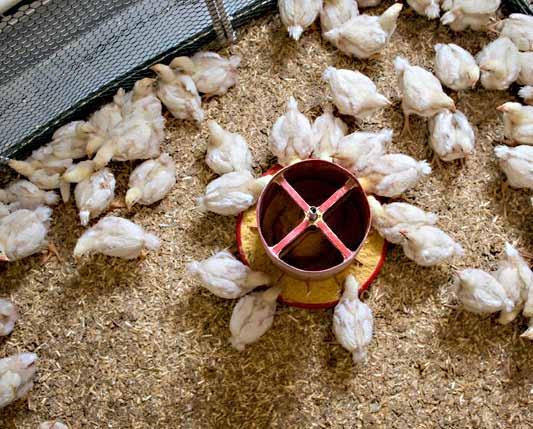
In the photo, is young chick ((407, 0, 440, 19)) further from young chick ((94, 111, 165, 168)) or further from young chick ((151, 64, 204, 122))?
young chick ((94, 111, 165, 168))

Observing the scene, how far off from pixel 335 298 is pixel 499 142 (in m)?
0.92

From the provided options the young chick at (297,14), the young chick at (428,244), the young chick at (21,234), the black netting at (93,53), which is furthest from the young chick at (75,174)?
the young chick at (428,244)

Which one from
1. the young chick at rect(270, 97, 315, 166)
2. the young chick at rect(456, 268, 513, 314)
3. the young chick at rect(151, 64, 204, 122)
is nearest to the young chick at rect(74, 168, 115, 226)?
the young chick at rect(151, 64, 204, 122)

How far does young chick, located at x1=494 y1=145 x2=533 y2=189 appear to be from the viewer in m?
2.62

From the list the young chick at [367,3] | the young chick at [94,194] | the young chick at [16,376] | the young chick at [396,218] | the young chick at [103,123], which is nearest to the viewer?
the young chick at [16,376]

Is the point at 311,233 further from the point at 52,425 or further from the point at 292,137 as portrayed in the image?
the point at 52,425

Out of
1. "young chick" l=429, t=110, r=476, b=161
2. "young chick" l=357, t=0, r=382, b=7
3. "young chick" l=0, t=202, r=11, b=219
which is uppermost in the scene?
"young chick" l=0, t=202, r=11, b=219

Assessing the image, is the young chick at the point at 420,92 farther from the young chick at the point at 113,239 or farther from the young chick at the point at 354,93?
the young chick at the point at 113,239

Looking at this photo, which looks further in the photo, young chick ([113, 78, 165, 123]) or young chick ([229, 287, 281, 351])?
young chick ([113, 78, 165, 123])

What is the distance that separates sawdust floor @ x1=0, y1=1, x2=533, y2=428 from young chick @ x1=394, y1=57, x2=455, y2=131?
0.17m

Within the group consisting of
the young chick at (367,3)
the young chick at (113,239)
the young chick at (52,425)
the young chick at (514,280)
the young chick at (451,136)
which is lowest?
the young chick at (514,280)

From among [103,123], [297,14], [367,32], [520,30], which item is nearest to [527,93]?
[520,30]

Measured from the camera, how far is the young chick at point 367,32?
2760 mm

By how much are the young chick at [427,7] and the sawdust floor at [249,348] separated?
554 millimetres
